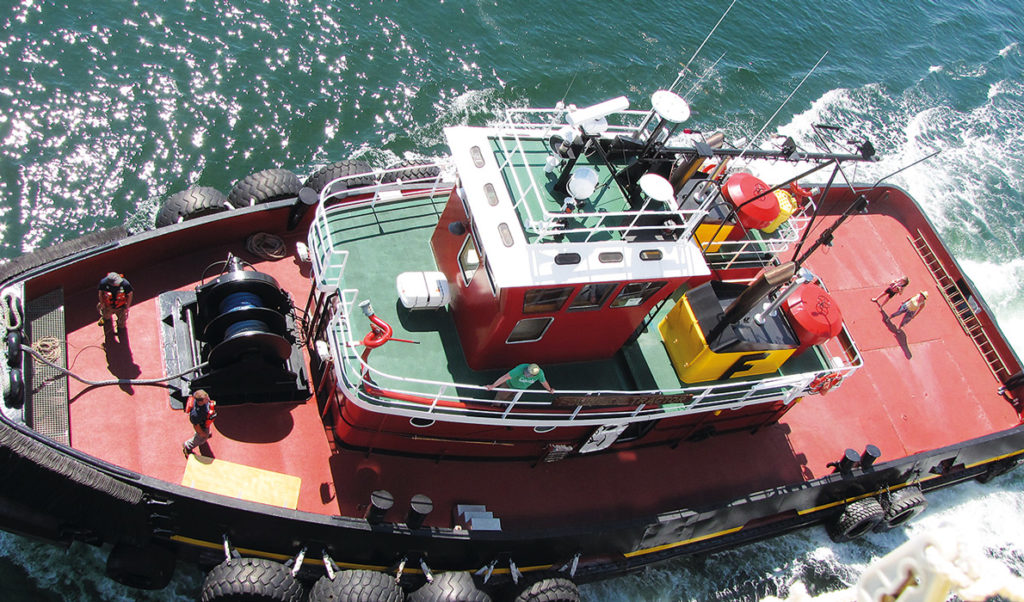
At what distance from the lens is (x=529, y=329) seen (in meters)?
9.27

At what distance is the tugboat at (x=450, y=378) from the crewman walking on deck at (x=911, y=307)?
2.93 meters

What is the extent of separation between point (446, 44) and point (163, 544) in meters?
14.3

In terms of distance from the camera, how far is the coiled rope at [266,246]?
11281 millimetres

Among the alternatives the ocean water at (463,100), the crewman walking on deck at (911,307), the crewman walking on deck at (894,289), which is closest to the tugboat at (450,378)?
the ocean water at (463,100)

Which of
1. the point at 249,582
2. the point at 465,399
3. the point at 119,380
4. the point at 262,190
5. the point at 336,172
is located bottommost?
the point at 249,582

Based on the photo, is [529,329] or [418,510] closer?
[418,510]

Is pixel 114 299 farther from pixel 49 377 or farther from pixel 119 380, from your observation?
pixel 49 377

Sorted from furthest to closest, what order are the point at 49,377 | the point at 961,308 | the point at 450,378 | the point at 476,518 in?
A: the point at 961,308 → the point at 476,518 → the point at 450,378 → the point at 49,377

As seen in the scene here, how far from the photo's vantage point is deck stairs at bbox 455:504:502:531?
967 cm

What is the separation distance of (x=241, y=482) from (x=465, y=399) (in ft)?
9.75

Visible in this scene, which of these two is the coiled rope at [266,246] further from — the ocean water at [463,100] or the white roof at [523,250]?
A: the ocean water at [463,100]

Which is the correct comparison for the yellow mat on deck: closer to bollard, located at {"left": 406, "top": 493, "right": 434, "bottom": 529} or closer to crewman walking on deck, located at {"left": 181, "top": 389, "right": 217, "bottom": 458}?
crewman walking on deck, located at {"left": 181, "top": 389, "right": 217, "bottom": 458}

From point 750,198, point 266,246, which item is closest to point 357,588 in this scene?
point 266,246

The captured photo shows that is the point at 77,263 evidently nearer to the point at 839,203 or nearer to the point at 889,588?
the point at 889,588
